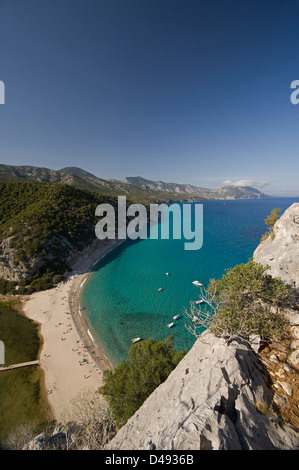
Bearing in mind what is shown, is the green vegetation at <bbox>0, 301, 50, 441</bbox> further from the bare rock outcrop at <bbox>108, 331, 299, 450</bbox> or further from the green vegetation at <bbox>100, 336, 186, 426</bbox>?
the bare rock outcrop at <bbox>108, 331, 299, 450</bbox>

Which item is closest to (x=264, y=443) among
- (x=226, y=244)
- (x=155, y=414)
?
(x=155, y=414)

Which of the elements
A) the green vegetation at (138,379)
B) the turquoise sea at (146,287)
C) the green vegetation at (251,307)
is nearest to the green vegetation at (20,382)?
the turquoise sea at (146,287)

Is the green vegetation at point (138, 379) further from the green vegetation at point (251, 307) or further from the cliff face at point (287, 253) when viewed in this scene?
the cliff face at point (287, 253)

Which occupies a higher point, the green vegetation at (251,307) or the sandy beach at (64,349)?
the green vegetation at (251,307)

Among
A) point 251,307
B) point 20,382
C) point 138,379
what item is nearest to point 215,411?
point 251,307

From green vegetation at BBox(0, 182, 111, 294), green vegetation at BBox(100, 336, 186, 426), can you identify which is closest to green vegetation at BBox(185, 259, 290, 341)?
green vegetation at BBox(100, 336, 186, 426)

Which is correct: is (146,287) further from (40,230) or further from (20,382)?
(40,230)
